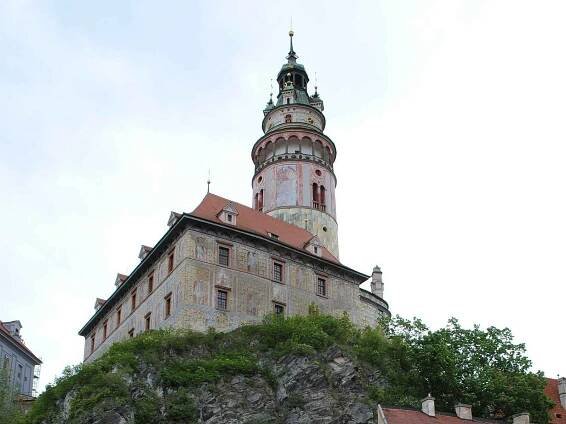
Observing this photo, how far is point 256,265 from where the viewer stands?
4609cm

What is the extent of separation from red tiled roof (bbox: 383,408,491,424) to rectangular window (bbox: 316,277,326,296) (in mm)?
15037

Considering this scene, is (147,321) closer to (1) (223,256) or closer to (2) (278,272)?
(1) (223,256)

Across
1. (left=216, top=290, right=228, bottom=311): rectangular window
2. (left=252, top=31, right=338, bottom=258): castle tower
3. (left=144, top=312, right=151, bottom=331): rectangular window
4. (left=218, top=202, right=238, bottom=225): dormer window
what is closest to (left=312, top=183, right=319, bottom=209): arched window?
(left=252, top=31, right=338, bottom=258): castle tower

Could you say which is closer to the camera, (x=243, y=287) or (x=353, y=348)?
(x=353, y=348)

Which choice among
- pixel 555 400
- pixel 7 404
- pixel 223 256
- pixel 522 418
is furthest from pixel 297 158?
pixel 522 418

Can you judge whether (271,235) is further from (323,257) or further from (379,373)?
(379,373)

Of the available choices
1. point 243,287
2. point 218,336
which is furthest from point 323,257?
point 218,336

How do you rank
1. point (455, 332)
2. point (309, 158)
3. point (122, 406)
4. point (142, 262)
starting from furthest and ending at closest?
point (309, 158)
point (142, 262)
point (455, 332)
point (122, 406)

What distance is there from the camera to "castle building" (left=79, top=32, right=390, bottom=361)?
44.0m

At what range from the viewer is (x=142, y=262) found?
48.8m

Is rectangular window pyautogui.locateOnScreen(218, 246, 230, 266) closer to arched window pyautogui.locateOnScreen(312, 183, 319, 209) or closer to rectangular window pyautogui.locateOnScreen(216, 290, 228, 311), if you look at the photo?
rectangular window pyautogui.locateOnScreen(216, 290, 228, 311)

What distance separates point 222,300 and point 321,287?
756 cm

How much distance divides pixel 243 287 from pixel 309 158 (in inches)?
737

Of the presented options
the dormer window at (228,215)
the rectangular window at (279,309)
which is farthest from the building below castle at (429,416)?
the dormer window at (228,215)
